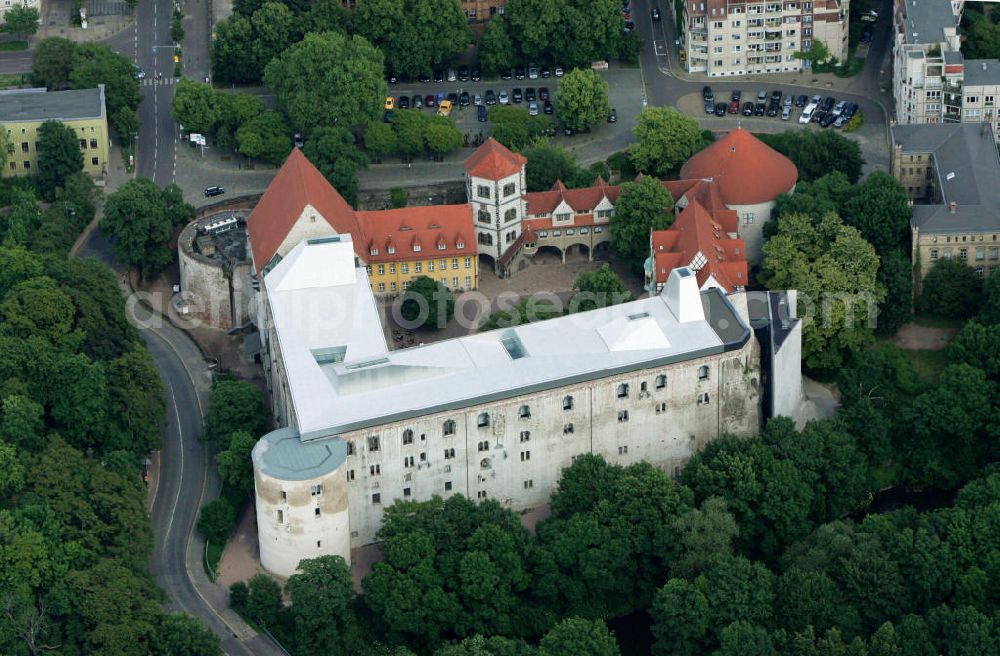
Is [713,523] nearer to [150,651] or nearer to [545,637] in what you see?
[545,637]

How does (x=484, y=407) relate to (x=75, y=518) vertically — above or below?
above

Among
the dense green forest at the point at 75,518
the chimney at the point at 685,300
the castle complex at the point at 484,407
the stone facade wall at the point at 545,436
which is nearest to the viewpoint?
the dense green forest at the point at 75,518

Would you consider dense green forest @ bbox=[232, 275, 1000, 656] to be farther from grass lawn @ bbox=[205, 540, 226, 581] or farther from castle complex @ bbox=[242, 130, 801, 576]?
grass lawn @ bbox=[205, 540, 226, 581]

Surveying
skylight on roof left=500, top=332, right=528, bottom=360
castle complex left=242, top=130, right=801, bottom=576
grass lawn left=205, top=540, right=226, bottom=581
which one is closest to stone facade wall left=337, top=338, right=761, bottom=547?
castle complex left=242, top=130, right=801, bottom=576

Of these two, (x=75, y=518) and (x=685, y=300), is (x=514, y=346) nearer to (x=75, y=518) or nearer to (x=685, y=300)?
(x=685, y=300)

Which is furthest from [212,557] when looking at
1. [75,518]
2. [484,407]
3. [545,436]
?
[545,436]

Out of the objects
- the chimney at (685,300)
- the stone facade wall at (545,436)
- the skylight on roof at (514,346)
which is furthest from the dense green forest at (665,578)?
the chimney at (685,300)

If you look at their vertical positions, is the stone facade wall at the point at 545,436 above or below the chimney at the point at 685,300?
below

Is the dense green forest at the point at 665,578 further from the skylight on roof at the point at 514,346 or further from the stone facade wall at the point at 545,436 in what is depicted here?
the skylight on roof at the point at 514,346
